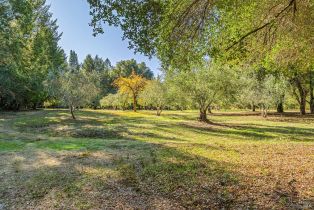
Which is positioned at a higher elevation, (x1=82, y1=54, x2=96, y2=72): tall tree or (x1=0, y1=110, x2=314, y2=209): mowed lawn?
(x1=82, y1=54, x2=96, y2=72): tall tree

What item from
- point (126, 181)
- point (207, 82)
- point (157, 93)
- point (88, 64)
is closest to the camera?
point (126, 181)

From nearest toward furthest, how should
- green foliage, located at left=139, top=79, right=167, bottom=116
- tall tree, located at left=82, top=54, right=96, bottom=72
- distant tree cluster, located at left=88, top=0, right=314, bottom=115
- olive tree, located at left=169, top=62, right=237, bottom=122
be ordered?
distant tree cluster, located at left=88, top=0, right=314, bottom=115 < olive tree, located at left=169, top=62, right=237, bottom=122 < green foliage, located at left=139, top=79, right=167, bottom=116 < tall tree, located at left=82, top=54, right=96, bottom=72

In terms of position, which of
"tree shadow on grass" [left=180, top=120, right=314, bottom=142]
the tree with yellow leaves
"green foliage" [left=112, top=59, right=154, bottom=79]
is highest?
"green foliage" [left=112, top=59, right=154, bottom=79]

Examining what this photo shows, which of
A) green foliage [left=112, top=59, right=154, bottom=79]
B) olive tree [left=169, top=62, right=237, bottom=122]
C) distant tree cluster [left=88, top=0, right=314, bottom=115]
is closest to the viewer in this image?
distant tree cluster [left=88, top=0, right=314, bottom=115]

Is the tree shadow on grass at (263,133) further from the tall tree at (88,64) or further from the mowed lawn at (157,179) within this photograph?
the tall tree at (88,64)

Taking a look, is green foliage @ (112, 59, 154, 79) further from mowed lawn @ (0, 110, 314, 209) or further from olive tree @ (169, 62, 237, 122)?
mowed lawn @ (0, 110, 314, 209)

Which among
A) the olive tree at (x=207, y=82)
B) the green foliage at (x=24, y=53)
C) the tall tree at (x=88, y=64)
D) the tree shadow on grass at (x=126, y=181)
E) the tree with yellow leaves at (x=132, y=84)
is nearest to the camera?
the tree shadow on grass at (x=126, y=181)

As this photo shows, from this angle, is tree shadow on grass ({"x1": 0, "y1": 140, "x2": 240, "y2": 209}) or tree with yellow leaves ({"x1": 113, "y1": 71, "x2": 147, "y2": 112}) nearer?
tree shadow on grass ({"x1": 0, "y1": 140, "x2": 240, "y2": 209})

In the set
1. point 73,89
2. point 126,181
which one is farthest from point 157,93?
point 126,181

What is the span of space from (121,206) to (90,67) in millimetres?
116876

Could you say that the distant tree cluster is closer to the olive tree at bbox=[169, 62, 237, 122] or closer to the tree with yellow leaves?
the olive tree at bbox=[169, 62, 237, 122]

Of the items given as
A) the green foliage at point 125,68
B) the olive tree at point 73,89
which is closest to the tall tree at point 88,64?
the green foliage at point 125,68

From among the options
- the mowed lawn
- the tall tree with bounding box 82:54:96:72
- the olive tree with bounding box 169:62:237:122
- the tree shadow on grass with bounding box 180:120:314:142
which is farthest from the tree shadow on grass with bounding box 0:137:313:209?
the tall tree with bounding box 82:54:96:72

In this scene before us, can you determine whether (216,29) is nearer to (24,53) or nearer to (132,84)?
(24,53)
